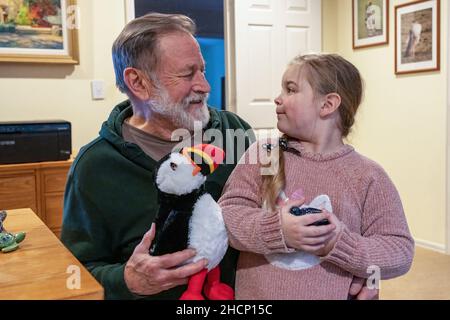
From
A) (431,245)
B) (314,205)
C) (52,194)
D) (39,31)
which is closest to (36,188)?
(52,194)

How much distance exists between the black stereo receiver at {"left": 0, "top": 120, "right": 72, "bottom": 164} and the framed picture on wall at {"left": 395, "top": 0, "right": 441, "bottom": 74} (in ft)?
7.69

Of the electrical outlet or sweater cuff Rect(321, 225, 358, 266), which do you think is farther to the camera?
the electrical outlet

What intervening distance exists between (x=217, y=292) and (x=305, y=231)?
22 cm

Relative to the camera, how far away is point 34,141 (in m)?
2.60

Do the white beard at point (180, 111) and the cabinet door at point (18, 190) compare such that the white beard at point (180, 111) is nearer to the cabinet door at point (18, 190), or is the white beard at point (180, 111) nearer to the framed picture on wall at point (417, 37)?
the cabinet door at point (18, 190)

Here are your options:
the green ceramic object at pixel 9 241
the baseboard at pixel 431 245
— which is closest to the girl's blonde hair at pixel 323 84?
the green ceramic object at pixel 9 241

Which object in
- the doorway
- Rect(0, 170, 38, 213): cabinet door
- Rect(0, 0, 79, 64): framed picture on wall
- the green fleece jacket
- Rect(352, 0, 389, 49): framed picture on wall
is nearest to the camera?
the green fleece jacket

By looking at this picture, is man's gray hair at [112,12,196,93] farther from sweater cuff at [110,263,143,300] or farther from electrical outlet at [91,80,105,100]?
electrical outlet at [91,80,105,100]

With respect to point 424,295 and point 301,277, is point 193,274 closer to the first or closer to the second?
point 301,277

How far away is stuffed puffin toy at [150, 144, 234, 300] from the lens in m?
0.80

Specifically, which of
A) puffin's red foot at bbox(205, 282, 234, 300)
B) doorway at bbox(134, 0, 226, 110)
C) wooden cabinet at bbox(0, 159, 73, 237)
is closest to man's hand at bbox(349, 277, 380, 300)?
puffin's red foot at bbox(205, 282, 234, 300)

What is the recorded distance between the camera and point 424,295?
2561 mm

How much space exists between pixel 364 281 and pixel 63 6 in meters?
2.69

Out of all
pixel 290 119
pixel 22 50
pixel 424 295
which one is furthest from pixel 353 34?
pixel 290 119
